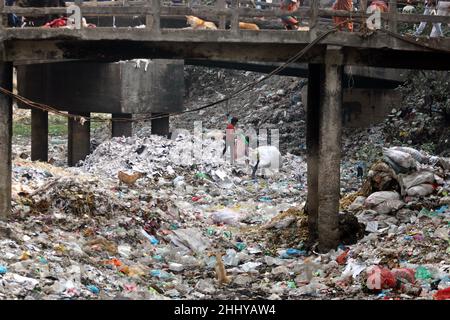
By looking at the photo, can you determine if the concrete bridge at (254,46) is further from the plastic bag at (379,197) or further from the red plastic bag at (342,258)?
the plastic bag at (379,197)

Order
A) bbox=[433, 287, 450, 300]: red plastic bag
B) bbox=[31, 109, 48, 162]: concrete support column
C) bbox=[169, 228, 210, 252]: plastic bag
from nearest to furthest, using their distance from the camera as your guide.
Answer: bbox=[433, 287, 450, 300]: red plastic bag, bbox=[169, 228, 210, 252]: plastic bag, bbox=[31, 109, 48, 162]: concrete support column

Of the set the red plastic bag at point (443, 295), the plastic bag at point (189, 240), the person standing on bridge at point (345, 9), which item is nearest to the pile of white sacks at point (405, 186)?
the person standing on bridge at point (345, 9)

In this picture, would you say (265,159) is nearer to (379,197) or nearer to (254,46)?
(379,197)

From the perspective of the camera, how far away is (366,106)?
25.8 metres

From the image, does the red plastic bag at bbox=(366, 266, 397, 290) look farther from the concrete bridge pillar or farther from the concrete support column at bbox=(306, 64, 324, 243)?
the concrete support column at bbox=(306, 64, 324, 243)

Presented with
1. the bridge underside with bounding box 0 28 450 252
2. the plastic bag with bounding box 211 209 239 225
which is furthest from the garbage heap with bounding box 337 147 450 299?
the plastic bag with bounding box 211 209 239 225

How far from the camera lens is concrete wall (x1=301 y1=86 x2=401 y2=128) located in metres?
25.3

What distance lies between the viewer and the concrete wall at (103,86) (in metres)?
22.6

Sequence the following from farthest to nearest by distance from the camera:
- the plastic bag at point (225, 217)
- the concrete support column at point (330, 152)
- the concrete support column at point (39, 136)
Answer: the concrete support column at point (39, 136) < the plastic bag at point (225, 217) < the concrete support column at point (330, 152)

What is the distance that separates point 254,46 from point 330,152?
1.91 metres

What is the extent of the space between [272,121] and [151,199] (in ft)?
38.6

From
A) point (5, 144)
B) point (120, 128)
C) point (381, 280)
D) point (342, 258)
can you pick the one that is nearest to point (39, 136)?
point (120, 128)

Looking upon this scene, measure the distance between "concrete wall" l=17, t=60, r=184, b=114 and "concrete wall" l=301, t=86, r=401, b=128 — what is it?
5.27 m

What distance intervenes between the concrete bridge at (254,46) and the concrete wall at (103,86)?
907 cm
